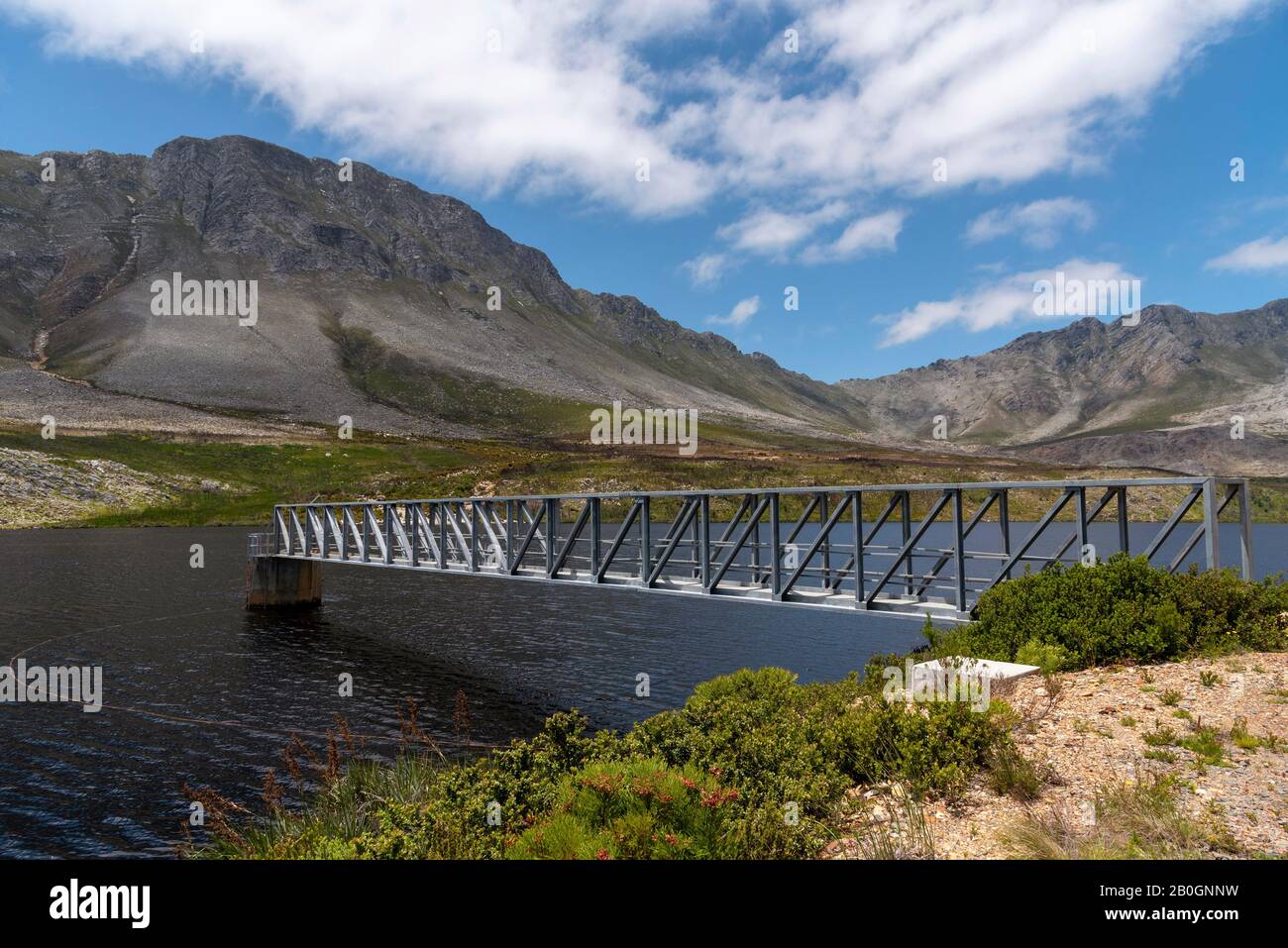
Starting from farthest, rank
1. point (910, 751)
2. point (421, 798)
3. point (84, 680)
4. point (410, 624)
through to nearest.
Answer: point (410, 624)
point (84, 680)
point (421, 798)
point (910, 751)

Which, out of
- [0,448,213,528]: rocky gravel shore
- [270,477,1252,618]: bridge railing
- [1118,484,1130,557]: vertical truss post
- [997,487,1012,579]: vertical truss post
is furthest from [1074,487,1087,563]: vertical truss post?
[0,448,213,528]: rocky gravel shore

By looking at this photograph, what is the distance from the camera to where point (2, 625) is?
3844 centimetres

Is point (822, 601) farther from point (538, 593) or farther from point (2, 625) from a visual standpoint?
point (2, 625)

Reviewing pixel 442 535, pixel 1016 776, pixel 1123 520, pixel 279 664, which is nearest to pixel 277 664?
pixel 279 664

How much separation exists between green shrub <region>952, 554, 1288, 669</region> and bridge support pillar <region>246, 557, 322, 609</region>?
43.2 metres

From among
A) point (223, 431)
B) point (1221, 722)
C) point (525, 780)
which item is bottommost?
point (525, 780)

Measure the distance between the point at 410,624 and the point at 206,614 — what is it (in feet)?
40.5

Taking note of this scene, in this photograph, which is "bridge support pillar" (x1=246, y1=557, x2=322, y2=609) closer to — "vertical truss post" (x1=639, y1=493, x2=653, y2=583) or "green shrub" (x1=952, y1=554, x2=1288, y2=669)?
"vertical truss post" (x1=639, y1=493, x2=653, y2=583)

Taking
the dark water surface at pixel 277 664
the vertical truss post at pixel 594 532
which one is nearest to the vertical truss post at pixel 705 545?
the dark water surface at pixel 277 664

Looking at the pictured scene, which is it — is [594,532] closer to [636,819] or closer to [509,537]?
[509,537]

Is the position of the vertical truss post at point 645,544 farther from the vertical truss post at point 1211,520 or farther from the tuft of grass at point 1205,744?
the tuft of grass at point 1205,744

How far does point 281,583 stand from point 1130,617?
46.9m
